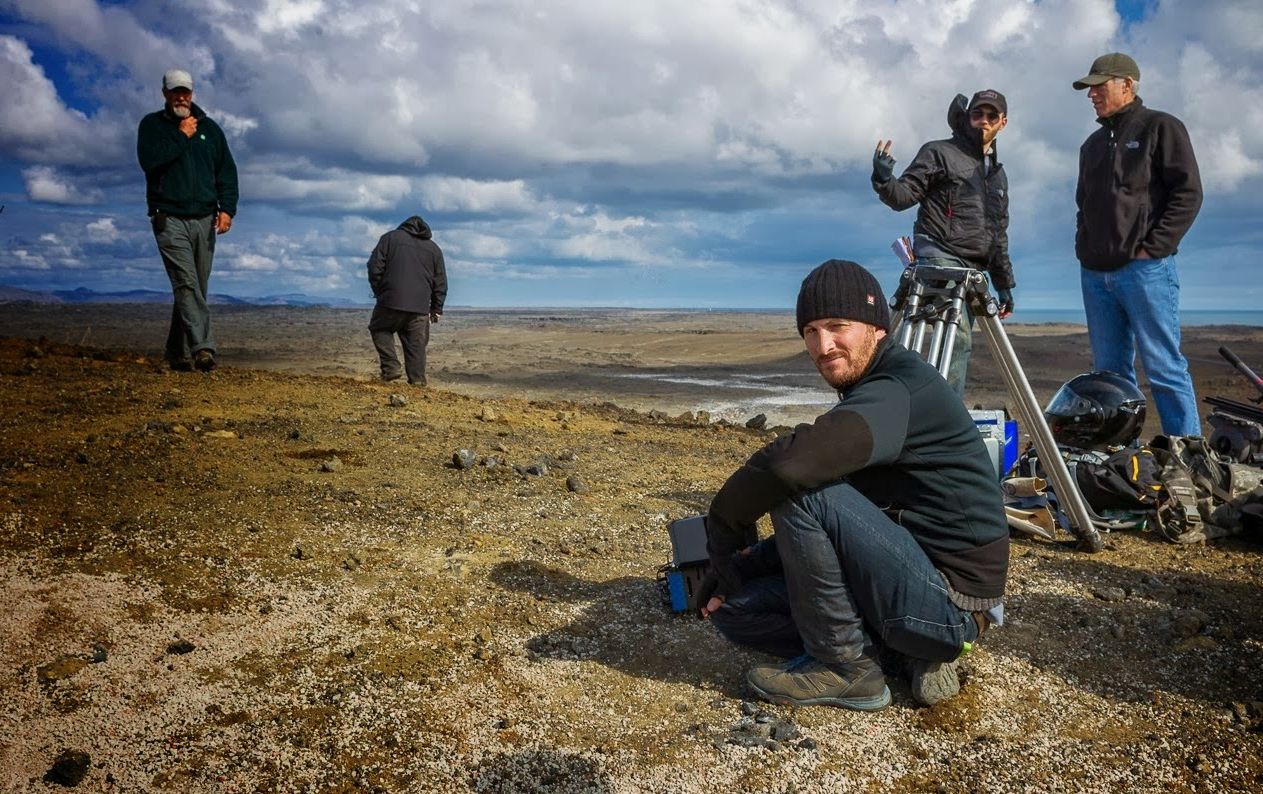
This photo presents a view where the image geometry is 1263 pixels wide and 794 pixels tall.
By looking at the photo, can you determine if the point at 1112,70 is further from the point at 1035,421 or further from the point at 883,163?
the point at 1035,421

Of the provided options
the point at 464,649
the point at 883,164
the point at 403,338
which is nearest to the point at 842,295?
the point at 464,649

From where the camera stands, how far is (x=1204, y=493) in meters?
5.59

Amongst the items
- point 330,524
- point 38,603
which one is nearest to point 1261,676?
point 330,524

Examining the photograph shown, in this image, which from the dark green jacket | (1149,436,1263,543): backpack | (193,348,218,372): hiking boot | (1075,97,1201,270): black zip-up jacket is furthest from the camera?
(193,348,218,372): hiking boot

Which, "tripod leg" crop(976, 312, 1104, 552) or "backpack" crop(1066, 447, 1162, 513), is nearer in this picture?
"tripod leg" crop(976, 312, 1104, 552)

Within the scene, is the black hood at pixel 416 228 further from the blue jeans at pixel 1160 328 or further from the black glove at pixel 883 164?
the blue jeans at pixel 1160 328

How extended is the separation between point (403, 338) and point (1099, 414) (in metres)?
7.89

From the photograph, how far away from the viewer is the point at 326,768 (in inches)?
114

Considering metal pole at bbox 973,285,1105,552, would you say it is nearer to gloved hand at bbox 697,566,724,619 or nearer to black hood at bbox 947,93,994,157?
black hood at bbox 947,93,994,157

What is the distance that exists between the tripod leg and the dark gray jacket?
7.23m

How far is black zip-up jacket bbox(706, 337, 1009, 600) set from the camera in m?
2.84

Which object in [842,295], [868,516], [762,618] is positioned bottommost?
[762,618]

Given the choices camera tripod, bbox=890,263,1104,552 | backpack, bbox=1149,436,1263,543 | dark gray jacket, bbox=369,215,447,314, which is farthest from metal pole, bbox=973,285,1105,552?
dark gray jacket, bbox=369,215,447,314

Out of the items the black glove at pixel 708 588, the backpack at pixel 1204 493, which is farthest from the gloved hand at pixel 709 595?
the backpack at pixel 1204 493
